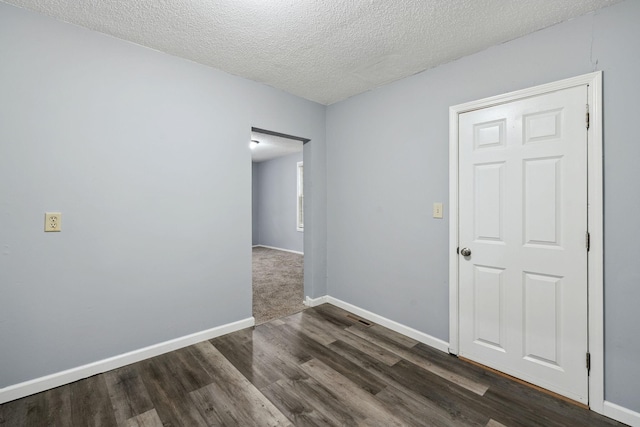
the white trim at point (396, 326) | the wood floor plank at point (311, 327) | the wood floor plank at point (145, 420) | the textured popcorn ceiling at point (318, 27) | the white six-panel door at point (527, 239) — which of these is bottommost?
the wood floor plank at point (145, 420)

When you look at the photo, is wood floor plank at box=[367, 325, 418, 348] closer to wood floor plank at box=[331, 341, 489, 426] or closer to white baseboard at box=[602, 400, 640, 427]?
wood floor plank at box=[331, 341, 489, 426]

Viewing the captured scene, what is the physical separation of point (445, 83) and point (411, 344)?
2.41 m

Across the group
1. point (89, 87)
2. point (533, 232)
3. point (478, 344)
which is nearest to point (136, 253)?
point (89, 87)

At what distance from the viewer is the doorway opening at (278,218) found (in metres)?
4.50

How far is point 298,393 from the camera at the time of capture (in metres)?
1.92

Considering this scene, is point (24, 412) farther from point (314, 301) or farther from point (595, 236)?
point (595, 236)

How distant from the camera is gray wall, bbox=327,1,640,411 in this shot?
5.54ft

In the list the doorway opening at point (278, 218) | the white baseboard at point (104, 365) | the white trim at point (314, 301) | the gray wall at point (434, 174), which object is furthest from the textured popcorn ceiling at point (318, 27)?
the white trim at point (314, 301)

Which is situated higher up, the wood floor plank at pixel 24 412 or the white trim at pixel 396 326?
the white trim at pixel 396 326

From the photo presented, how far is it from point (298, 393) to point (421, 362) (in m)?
1.07

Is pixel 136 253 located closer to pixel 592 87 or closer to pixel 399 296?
pixel 399 296

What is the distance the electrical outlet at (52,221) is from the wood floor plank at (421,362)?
2.60 m

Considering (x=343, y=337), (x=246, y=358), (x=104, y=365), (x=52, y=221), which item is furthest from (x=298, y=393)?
(x=52, y=221)

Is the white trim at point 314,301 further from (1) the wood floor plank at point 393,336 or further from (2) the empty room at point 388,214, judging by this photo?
(1) the wood floor plank at point 393,336
